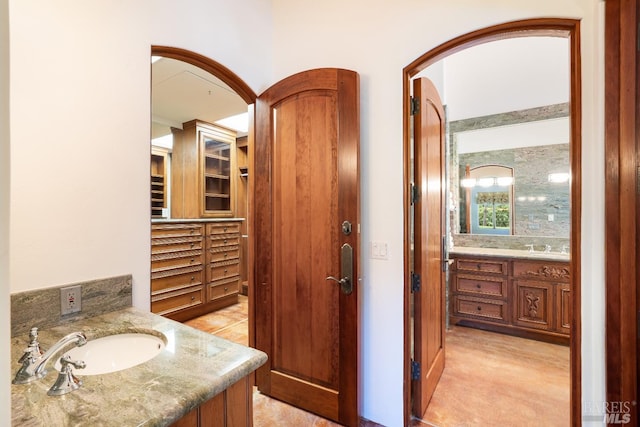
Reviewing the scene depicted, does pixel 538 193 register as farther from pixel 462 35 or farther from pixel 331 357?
pixel 331 357

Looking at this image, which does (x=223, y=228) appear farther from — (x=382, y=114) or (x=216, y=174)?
(x=382, y=114)

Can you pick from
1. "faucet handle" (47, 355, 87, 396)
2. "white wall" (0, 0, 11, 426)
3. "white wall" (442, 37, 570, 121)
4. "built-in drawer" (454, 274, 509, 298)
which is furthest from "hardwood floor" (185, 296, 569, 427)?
"white wall" (442, 37, 570, 121)

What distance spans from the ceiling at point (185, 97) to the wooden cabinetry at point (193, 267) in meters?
1.36

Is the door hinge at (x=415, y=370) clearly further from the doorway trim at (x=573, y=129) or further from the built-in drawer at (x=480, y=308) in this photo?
the built-in drawer at (x=480, y=308)

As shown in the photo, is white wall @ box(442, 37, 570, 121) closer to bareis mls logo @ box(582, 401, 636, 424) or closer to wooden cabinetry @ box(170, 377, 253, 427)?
bareis mls logo @ box(582, 401, 636, 424)

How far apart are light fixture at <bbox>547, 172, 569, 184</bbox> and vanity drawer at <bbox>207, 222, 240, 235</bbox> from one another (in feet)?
13.1

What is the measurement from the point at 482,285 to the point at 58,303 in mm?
3498

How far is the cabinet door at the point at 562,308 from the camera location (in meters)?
2.78

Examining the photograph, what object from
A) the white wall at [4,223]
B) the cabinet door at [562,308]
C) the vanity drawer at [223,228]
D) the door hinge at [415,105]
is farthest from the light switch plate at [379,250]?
the vanity drawer at [223,228]

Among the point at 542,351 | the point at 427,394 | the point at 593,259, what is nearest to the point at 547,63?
the point at 593,259

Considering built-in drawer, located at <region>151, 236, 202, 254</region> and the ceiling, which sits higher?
the ceiling

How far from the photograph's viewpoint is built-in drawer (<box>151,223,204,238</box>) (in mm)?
3104

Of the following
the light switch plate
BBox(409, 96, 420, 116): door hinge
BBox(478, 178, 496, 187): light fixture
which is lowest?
the light switch plate

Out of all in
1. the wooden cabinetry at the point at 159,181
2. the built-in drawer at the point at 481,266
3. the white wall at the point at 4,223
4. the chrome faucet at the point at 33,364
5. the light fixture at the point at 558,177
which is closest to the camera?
the white wall at the point at 4,223
